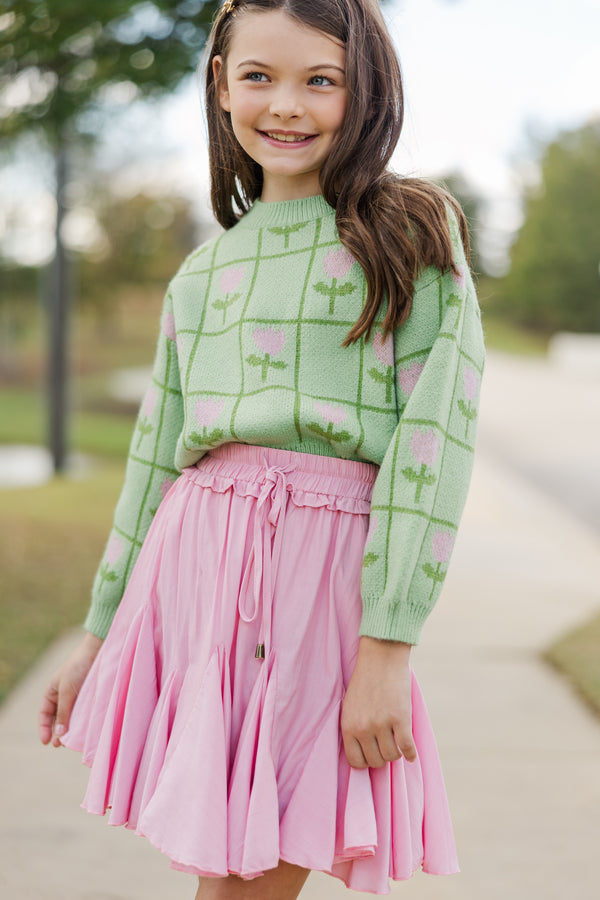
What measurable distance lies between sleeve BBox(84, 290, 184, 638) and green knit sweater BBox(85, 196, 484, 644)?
71 mm

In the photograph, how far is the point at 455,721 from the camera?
3.35 m

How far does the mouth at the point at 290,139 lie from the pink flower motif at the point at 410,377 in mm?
363

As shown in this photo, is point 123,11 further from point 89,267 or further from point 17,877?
point 89,267

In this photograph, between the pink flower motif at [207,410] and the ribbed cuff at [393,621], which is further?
the pink flower motif at [207,410]

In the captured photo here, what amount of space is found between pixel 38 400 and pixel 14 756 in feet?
66.9

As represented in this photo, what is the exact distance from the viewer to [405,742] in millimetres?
1332

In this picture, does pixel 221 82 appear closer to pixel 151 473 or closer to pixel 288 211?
pixel 288 211

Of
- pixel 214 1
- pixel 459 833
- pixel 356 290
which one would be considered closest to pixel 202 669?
pixel 356 290

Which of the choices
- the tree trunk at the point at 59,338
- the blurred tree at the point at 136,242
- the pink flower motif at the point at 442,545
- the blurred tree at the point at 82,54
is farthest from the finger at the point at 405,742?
the blurred tree at the point at 136,242

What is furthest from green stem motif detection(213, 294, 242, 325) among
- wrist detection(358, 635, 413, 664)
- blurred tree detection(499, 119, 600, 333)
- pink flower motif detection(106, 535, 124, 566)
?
blurred tree detection(499, 119, 600, 333)

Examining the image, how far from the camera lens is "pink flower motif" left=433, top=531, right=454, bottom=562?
1.36 metres

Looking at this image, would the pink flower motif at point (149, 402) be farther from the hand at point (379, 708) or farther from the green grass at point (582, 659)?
the green grass at point (582, 659)

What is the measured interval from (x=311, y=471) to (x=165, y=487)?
34 centimetres

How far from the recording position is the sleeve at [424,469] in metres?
1.33
